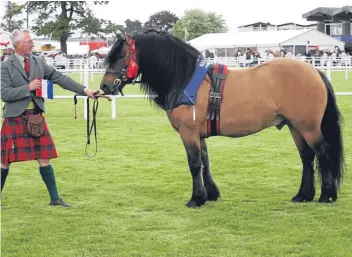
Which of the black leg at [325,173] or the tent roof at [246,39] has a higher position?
the tent roof at [246,39]

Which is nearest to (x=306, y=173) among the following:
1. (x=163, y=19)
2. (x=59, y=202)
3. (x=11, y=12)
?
(x=59, y=202)

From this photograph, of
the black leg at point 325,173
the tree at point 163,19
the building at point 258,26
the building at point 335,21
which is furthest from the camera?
the building at point 258,26

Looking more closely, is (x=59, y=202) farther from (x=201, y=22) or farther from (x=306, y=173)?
(x=201, y=22)

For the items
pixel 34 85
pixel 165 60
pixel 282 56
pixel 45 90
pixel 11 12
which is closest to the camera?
Answer: pixel 34 85

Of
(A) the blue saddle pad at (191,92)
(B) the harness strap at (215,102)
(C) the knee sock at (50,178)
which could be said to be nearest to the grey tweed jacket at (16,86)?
(C) the knee sock at (50,178)

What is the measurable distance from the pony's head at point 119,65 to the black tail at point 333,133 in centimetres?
212

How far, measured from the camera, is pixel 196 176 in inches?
252

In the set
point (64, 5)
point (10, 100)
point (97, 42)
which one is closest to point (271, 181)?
point (10, 100)

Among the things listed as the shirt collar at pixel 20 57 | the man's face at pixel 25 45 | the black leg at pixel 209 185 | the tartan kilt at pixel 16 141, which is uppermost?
the man's face at pixel 25 45

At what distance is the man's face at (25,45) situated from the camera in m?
6.02

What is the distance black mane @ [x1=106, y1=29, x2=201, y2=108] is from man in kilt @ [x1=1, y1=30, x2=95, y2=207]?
2.31 feet

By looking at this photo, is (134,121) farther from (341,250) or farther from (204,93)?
(341,250)

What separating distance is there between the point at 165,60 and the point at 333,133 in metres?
2.04

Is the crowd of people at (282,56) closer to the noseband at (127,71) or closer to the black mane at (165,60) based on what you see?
the black mane at (165,60)
